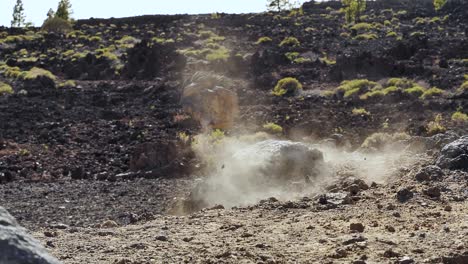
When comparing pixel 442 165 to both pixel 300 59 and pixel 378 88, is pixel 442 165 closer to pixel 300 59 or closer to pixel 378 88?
pixel 378 88

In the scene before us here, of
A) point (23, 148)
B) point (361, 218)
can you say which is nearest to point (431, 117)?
point (23, 148)

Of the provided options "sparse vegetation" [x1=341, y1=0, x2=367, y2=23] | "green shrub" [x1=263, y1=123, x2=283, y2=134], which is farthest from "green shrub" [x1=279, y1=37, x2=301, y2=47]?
"green shrub" [x1=263, y1=123, x2=283, y2=134]

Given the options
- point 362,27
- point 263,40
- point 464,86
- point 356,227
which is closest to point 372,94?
point 464,86

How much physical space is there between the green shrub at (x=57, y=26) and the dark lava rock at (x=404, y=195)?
62006 millimetres

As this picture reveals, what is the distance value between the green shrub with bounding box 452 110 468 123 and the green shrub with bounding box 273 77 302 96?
420 inches

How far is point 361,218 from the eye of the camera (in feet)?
28.1

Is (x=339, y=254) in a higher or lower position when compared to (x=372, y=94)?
higher

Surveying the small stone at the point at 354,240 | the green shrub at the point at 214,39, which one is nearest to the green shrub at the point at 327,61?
the green shrub at the point at 214,39

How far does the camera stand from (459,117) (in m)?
23.8

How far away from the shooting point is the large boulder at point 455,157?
1126cm

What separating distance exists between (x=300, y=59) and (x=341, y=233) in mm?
37218

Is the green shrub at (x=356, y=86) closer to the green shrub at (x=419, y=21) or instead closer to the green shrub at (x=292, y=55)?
the green shrub at (x=292, y=55)

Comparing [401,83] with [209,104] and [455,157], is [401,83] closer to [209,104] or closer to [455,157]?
[209,104]

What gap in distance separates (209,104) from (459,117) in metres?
9.45
